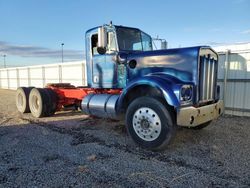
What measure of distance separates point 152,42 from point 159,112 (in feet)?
9.94

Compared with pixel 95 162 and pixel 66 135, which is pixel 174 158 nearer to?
pixel 95 162

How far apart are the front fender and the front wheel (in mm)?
287

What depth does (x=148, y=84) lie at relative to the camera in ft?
15.9

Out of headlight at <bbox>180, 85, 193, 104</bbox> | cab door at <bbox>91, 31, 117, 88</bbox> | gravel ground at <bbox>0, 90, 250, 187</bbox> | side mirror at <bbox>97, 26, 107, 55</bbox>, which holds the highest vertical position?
side mirror at <bbox>97, 26, 107, 55</bbox>

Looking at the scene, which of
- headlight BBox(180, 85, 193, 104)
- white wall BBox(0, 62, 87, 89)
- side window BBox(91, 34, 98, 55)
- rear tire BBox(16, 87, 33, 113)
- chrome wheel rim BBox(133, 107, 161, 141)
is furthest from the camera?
white wall BBox(0, 62, 87, 89)

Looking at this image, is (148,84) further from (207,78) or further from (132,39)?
(132,39)

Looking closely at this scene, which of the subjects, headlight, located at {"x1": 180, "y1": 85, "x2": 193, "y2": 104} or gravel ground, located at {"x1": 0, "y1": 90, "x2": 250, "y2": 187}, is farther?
headlight, located at {"x1": 180, "y1": 85, "x2": 193, "y2": 104}

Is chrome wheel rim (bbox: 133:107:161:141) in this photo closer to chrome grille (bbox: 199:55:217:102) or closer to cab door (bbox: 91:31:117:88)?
chrome grille (bbox: 199:55:217:102)

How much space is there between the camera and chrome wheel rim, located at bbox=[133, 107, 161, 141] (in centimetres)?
477

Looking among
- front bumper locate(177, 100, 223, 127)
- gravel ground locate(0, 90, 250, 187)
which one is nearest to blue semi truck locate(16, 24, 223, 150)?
front bumper locate(177, 100, 223, 127)

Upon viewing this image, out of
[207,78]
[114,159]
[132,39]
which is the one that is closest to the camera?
[114,159]

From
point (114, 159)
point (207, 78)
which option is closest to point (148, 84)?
point (207, 78)

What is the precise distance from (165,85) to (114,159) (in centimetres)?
163

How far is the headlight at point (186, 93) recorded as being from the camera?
15.2 feet
